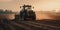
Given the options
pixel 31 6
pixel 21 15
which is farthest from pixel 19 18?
pixel 31 6

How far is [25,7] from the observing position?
25.5 meters

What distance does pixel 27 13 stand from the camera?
25.8 meters

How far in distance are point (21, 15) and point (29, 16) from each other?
97cm

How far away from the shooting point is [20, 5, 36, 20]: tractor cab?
2516 centimetres

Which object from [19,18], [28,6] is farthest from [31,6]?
[19,18]

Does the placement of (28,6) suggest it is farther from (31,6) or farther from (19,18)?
(19,18)

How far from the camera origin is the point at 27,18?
1012 inches

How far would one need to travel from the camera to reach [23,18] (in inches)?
1025

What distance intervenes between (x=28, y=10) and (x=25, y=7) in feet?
1.73

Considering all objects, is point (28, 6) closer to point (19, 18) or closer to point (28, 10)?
point (28, 10)

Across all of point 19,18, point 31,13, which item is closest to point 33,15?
point 31,13

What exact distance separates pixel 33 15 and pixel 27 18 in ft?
2.87

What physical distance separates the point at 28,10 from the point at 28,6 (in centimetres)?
52

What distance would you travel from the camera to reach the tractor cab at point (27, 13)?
82.5ft
